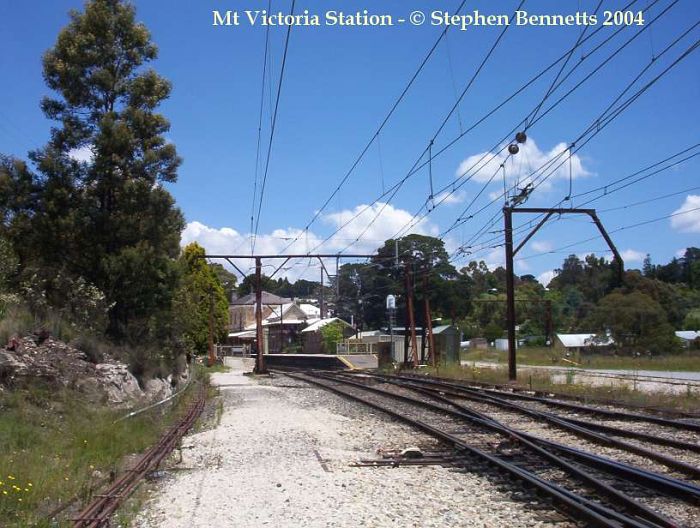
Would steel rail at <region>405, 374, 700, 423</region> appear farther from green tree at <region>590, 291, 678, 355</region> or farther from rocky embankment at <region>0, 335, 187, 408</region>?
green tree at <region>590, 291, 678, 355</region>

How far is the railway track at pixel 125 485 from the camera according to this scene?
296 inches

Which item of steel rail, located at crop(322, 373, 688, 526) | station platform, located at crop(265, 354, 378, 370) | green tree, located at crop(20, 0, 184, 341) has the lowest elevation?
steel rail, located at crop(322, 373, 688, 526)

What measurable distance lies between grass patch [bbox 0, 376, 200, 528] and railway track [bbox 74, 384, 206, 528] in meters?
0.20

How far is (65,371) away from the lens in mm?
14656

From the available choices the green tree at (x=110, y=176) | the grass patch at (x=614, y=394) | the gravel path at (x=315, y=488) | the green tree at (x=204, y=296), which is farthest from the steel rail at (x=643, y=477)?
the green tree at (x=204, y=296)

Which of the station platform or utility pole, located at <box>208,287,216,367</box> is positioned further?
utility pole, located at <box>208,287,216,367</box>

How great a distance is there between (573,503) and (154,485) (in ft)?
17.8

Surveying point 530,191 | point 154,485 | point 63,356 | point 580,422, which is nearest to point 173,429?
point 63,356

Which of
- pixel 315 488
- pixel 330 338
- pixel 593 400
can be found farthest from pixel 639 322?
pixel 315 488

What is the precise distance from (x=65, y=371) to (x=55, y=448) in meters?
4.26

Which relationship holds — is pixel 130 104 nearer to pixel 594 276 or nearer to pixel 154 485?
pixel 154 485

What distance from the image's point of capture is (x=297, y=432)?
49.2 ft

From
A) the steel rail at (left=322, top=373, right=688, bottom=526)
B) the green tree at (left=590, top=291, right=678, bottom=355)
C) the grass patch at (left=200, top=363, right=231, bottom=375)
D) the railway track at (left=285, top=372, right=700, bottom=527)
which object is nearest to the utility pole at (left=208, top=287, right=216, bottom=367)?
the grass patch at (left=200, top=363, right=231, bottom=375)

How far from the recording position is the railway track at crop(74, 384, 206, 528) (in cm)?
751
